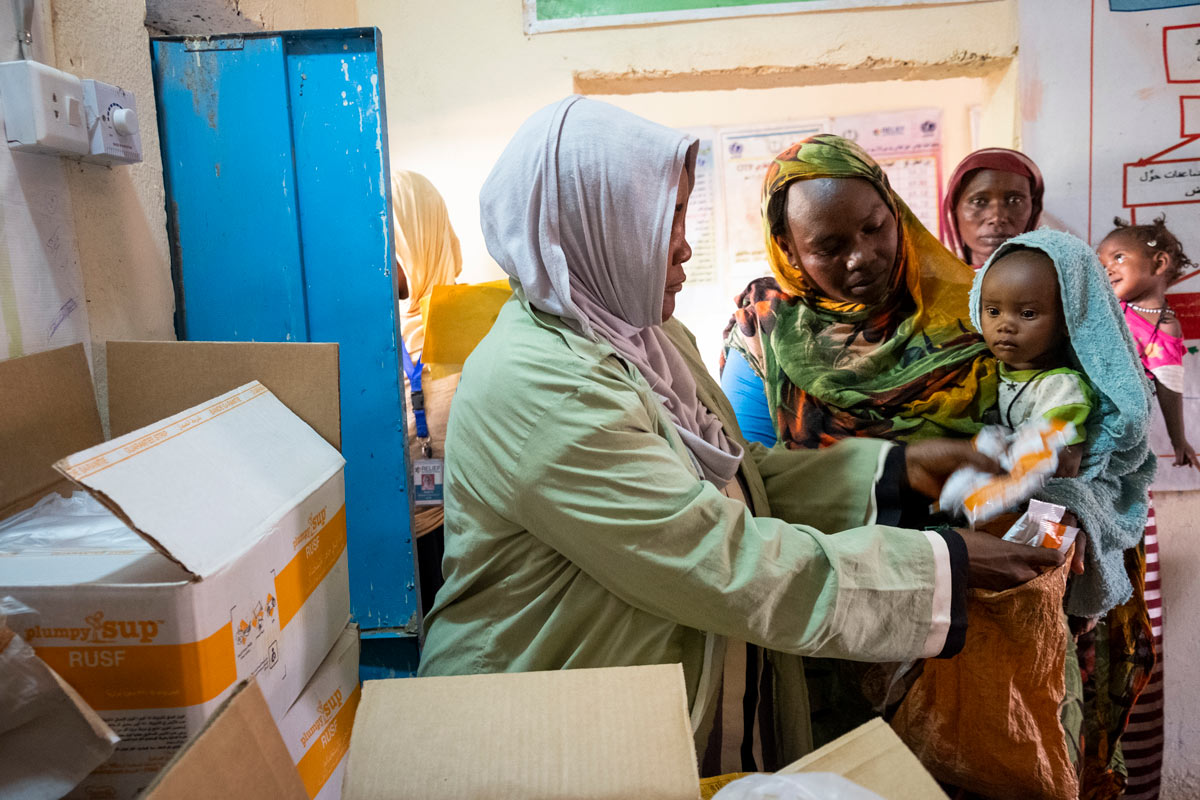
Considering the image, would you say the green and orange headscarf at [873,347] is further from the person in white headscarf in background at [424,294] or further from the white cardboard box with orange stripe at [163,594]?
the white cardboard box with orange stripe at [163,594]

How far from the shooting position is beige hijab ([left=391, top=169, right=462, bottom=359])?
101 inches

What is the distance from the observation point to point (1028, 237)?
5.16 feet

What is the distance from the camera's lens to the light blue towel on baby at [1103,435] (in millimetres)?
1423

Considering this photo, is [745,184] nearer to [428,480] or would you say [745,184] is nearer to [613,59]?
[613,59]

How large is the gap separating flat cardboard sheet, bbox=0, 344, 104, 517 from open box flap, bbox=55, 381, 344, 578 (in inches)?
9.9

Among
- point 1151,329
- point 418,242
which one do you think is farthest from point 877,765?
point 418,242

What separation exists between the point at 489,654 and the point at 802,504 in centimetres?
65

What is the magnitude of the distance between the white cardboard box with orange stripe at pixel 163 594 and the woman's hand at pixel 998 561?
92cm

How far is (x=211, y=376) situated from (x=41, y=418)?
0.21 meters

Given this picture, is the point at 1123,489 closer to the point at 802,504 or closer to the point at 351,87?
the point at 802,504

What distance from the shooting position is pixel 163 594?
26.4 inches

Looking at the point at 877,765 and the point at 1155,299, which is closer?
the point at 877,765

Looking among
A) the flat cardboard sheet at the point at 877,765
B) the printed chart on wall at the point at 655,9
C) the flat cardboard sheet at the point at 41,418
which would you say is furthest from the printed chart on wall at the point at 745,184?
the flat cardboard sheet at the point at 877,765

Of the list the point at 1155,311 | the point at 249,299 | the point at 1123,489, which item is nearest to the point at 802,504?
the point at 1123,489
